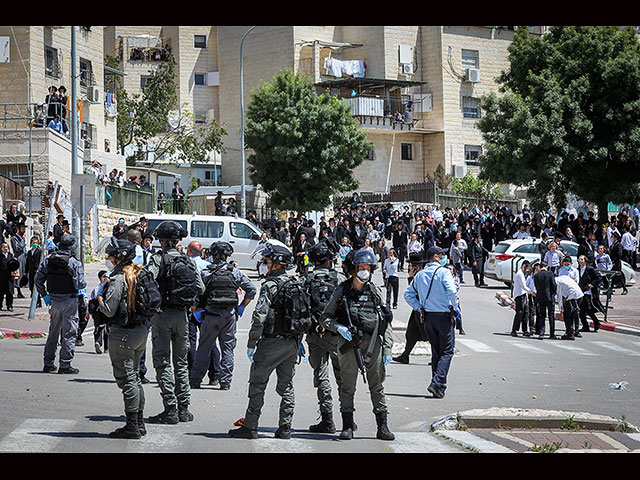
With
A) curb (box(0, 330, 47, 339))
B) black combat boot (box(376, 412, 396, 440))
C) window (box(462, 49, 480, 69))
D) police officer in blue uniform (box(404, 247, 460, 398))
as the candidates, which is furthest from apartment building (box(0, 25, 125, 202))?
window (box(462, 49, 480, 69))

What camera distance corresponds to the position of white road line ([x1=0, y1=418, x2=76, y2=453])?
7855 millimetres

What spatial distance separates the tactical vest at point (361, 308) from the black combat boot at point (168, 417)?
6.42ft

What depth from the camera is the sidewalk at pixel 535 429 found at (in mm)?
8781

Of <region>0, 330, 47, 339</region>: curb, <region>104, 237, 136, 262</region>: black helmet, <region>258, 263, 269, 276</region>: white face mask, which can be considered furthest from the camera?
<region>0, 330, 47, 339</region>: curb

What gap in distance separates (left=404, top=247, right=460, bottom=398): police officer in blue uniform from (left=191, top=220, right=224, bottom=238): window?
1903 centimetres

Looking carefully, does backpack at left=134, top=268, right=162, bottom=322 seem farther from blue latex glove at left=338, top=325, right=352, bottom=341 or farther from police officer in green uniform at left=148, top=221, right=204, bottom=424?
blue latex glove at left=338, top=325, right=352, bottom=341

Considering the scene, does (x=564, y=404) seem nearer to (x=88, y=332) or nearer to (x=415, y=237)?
(x=88, y=332)

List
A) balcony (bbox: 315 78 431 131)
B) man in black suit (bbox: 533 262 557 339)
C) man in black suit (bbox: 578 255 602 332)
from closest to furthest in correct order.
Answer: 1. man in black suit (bbox: 533 262 557 339)
2. man in black suit (bbox: 578 255 602 332)
3. balcony (bbox: 315 78 431 131)

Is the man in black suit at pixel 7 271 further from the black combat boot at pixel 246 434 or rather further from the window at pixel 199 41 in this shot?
the window at pixel 199 41

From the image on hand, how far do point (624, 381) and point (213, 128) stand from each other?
4751 cm

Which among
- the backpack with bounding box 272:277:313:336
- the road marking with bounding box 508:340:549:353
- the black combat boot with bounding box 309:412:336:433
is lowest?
the road marking with bounding box 508:340:549:353

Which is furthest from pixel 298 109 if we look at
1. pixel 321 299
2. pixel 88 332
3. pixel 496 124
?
pixel 321 299

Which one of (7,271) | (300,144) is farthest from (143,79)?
(7,271)

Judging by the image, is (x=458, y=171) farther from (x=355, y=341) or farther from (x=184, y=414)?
(x=355, y=341)
